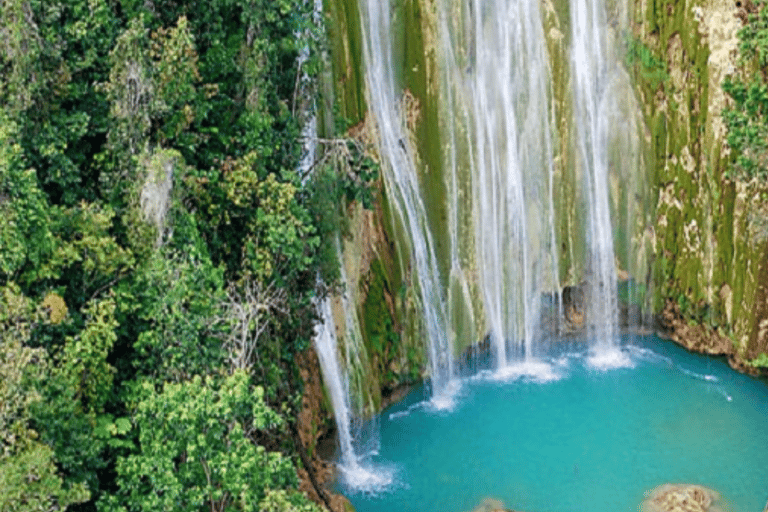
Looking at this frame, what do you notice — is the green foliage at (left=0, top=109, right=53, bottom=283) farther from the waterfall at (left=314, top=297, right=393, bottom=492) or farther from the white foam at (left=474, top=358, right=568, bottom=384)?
the white foam at (left=474, top=358, right=568, bottom=384)

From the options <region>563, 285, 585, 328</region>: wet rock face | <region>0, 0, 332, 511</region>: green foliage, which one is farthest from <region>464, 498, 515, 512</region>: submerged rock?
<region>563, 285, 585, 328</region>: wet rock face

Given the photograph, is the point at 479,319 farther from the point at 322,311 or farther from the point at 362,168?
the point at 362,168

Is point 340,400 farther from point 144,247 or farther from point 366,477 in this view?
point 144,247

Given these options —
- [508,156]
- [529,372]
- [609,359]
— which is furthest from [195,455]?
[609,359]

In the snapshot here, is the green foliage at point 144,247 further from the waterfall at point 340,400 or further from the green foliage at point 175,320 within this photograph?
the waterfall at point 340,400

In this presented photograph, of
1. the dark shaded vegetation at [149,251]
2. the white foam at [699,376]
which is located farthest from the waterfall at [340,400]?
the white foam at [699,376]

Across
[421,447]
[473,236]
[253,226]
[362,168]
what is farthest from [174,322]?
[473,236]
